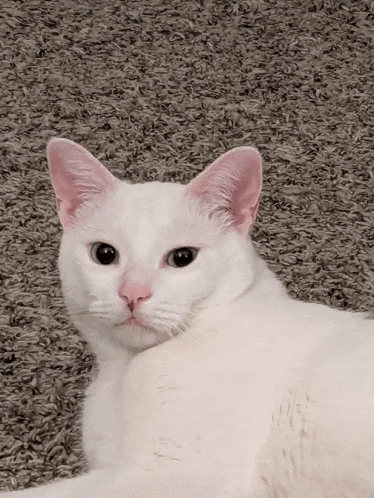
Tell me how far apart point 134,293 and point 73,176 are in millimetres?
255

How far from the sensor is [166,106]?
176cm

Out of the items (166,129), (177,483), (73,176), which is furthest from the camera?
(166,129)

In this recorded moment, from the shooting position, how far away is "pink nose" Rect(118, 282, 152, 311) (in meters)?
0.84

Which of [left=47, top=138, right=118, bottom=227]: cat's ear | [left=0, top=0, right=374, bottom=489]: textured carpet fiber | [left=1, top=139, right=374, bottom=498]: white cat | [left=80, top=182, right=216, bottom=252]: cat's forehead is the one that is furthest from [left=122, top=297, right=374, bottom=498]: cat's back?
[left=0, top=0, right=374, bottom=489]: textured carpet fiber

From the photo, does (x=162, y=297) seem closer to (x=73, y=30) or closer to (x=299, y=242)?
(x=299, y=242)

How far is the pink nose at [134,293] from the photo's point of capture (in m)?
0.84

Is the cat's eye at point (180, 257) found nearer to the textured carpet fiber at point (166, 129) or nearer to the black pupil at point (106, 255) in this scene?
the black pupil at point (106, 255)

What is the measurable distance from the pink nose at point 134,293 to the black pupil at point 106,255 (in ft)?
0.27

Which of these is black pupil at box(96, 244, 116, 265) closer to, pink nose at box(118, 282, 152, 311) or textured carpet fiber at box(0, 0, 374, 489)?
pink nose at box(118, 282, 152, 311)

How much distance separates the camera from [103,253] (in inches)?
36.5

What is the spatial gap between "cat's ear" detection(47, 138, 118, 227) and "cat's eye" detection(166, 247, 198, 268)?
0.16 m

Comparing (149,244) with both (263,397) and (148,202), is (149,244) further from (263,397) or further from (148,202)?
(263,397)

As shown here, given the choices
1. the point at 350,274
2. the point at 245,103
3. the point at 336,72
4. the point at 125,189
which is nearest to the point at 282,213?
the point at 350,274

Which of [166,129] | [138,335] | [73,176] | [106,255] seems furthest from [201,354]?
[166,129]
